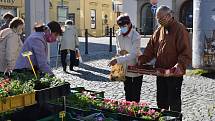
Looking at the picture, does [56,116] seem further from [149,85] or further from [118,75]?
[149,85]

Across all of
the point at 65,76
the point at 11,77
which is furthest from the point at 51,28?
the point at 65,76

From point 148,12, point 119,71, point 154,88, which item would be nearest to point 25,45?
point 119,71

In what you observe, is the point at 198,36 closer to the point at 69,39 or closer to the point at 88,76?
the point at 88,76

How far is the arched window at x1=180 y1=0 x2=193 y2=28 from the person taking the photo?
28995 millimetres

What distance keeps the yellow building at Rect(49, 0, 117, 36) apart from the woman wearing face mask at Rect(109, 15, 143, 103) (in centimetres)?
3047

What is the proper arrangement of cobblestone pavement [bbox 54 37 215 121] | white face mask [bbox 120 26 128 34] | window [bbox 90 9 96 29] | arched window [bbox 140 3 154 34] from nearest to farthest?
white face mask [bbox 120 26 128 34]
cobblestone pavement [bbox 54 37 215 121]
arched window [bbox 140 3 154 34]
window [bbox 90 9 96 29]

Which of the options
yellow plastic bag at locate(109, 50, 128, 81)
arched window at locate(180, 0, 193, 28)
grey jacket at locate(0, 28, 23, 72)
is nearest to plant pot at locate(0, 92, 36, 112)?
yellow plastic bag at locate(109, 50, 128, 81)

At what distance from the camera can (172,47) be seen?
547 centimetres

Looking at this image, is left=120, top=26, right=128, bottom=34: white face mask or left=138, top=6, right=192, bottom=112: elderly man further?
left=120, top=26, right=128, bottom=34: white face mask

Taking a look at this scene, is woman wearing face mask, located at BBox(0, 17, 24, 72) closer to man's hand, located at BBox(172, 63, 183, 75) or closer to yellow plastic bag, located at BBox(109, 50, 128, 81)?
yellow plastic bag, located at BBox(109, 50, 128, 81)

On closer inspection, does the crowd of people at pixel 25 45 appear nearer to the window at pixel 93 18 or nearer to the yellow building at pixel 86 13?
the yellow building at pixel 86 13

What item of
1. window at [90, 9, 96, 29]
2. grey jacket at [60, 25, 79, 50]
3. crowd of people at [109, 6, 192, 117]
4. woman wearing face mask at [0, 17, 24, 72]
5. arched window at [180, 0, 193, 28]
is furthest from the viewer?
window at [90, 9, 96, 29]

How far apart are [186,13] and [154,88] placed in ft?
65.7

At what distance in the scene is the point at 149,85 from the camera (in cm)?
1050
